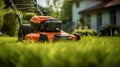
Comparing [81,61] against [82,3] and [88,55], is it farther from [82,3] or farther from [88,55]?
[82,3]

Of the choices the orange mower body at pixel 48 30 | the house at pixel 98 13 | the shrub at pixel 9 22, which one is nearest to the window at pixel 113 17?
the house at pixel 98 13

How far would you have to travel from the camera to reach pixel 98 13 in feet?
117

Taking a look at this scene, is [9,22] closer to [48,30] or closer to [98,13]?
[48,30]

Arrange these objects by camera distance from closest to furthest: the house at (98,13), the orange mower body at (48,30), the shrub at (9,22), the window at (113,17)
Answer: the orange mower body at (48,30), the shrub at (9,22), the house at (98,13), the window at (113,17)

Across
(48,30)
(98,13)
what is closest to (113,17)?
Answer: (98,13)

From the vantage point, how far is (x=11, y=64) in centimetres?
327

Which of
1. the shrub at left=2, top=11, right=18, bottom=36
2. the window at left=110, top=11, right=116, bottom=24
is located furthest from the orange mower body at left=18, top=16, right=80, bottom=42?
the window at left=110, top=11, right=116, bottom=24

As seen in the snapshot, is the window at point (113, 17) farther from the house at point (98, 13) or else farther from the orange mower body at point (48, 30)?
the orange mower body at point (48, 30)

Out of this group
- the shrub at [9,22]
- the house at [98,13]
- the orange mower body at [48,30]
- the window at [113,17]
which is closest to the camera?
the orange mower body at [48,30]

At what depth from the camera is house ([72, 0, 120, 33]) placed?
101 ft

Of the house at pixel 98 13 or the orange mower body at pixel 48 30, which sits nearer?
the orange mower body at pixel 48 30

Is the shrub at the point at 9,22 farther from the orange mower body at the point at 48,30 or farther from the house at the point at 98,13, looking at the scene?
the house at the point at 98,13

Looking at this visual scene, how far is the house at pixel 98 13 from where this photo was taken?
30750mm

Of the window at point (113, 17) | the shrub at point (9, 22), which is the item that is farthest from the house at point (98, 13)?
the shrub at point (9, 22)
